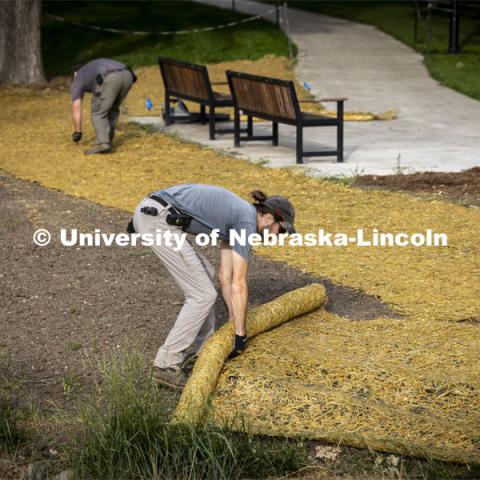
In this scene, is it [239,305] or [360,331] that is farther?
[360,331]

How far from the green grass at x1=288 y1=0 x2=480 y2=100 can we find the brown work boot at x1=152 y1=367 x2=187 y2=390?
13796mm

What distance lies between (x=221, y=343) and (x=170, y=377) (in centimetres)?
40

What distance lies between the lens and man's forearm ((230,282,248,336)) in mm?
6418

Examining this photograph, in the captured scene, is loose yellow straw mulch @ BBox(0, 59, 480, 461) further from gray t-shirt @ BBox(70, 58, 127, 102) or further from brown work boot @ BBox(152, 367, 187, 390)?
gray t-shirt @ BBox(70, 58, 127, 102)

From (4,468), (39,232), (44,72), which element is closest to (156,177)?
(39,232)

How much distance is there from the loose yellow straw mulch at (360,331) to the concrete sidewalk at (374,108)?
154 centimetres

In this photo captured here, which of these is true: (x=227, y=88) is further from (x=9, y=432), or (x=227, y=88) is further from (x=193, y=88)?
(x=9, y=432)

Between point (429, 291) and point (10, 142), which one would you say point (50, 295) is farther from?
point (10, 142)

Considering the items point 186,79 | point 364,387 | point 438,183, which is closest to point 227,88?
point 186,79

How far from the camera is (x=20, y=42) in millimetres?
21844

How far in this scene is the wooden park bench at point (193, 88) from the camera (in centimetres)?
1601

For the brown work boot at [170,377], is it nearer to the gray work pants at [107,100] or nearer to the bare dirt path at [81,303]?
the bare dirt path at [81,303]

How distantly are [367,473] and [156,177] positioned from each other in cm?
797

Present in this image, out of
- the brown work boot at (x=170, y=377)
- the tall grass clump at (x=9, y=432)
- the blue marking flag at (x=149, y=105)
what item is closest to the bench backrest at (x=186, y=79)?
the blue marking flag at (x=149, y=105)
